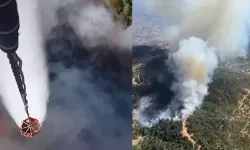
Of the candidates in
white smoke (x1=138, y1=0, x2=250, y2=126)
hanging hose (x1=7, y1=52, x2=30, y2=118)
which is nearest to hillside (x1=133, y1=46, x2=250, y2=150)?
white smoke (x1=138, y1=0, x2=250, y2=126)

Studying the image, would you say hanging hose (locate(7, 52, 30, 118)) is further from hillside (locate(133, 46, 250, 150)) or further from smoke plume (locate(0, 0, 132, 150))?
hillside (locate(133, 46, 250, 150))

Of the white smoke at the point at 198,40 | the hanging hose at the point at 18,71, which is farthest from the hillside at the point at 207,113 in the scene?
the hanging hose at the point at 18,71

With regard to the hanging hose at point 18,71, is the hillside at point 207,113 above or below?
below

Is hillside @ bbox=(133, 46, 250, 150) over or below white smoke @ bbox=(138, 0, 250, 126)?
below

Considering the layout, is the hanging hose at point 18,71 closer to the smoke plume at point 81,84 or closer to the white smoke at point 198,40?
the smoke plume at point 81,84

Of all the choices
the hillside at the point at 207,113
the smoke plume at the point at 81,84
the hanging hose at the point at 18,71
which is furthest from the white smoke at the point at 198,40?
the hanging hose at the point at 18,71
